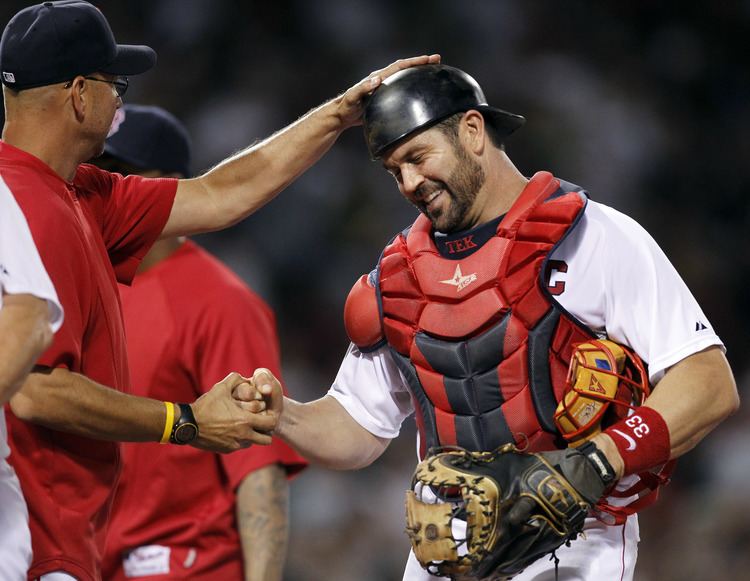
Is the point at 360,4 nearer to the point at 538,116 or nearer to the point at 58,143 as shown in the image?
the point at 538,116

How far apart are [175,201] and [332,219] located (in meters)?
4.28

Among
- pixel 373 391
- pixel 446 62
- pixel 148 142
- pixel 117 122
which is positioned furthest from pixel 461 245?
pixel 446 62

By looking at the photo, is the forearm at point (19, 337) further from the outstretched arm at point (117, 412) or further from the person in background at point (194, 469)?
the person in background at point (194, 469)

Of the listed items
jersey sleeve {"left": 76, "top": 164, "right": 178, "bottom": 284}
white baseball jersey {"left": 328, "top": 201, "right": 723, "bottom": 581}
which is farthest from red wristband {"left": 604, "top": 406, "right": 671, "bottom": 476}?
jersey sleeve {"left": 76, "top": 164, "right": 178, "bottom": 284}

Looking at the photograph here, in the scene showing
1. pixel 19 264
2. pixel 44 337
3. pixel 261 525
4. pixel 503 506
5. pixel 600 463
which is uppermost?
pixel 19 264

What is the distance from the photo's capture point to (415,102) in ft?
11.3

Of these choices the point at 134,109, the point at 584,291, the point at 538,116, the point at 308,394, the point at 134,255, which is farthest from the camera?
the point at 538,116

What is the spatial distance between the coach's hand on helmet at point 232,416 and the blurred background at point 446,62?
149 inches

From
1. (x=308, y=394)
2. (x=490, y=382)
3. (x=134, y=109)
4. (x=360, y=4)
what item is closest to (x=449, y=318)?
(x=490, y=382)

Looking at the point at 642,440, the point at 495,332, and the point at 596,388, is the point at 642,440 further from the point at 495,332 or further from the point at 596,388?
the point at 495,332

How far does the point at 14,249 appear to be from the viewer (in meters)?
2.66

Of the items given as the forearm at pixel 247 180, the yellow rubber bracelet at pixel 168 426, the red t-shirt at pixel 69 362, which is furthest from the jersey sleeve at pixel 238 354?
the yellow rubber bracelet at pixel 168 426

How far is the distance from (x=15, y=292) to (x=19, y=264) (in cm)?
7

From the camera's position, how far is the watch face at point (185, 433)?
340 cm
